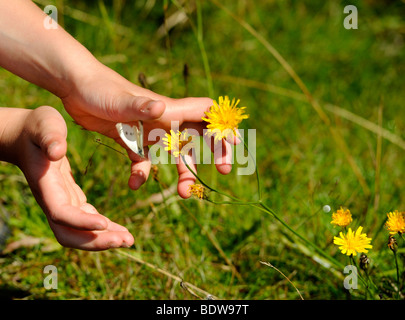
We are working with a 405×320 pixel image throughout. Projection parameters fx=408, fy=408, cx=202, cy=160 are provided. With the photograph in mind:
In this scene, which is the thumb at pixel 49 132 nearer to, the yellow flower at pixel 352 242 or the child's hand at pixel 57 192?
the child's hand at pixel 57 192

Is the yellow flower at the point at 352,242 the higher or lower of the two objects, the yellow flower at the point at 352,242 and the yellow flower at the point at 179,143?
the lower

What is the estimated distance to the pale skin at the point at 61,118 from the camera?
73 cm

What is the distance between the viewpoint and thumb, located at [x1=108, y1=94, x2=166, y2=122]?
2.40 ft

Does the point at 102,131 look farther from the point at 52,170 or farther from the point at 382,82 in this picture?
the point at 382,82

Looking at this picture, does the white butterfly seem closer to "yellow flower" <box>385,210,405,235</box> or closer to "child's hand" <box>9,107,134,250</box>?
"child's hand" <box>9,107,134,250</box>

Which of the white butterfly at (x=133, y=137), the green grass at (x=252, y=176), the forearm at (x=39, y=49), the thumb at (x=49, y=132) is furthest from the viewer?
the green grass at (x=252, y=176)

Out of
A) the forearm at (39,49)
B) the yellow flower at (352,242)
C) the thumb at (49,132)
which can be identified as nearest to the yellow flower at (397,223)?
the yellow flower at (352,242)

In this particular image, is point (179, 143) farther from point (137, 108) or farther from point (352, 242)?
point (352, 242)

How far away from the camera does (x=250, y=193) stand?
1286 millimetres

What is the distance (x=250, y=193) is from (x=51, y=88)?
659mm

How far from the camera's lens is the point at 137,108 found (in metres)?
0.76

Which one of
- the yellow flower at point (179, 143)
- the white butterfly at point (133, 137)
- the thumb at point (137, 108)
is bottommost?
the yellow flower at point (179, 143)

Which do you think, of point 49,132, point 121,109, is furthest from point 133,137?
point 49,132

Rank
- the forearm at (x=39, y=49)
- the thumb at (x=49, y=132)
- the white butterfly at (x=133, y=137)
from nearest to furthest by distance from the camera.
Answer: the thumb at (x=49, y=132) < the white butterfly at (x=133, y=137) < the forearm at (x=39, y=49)
